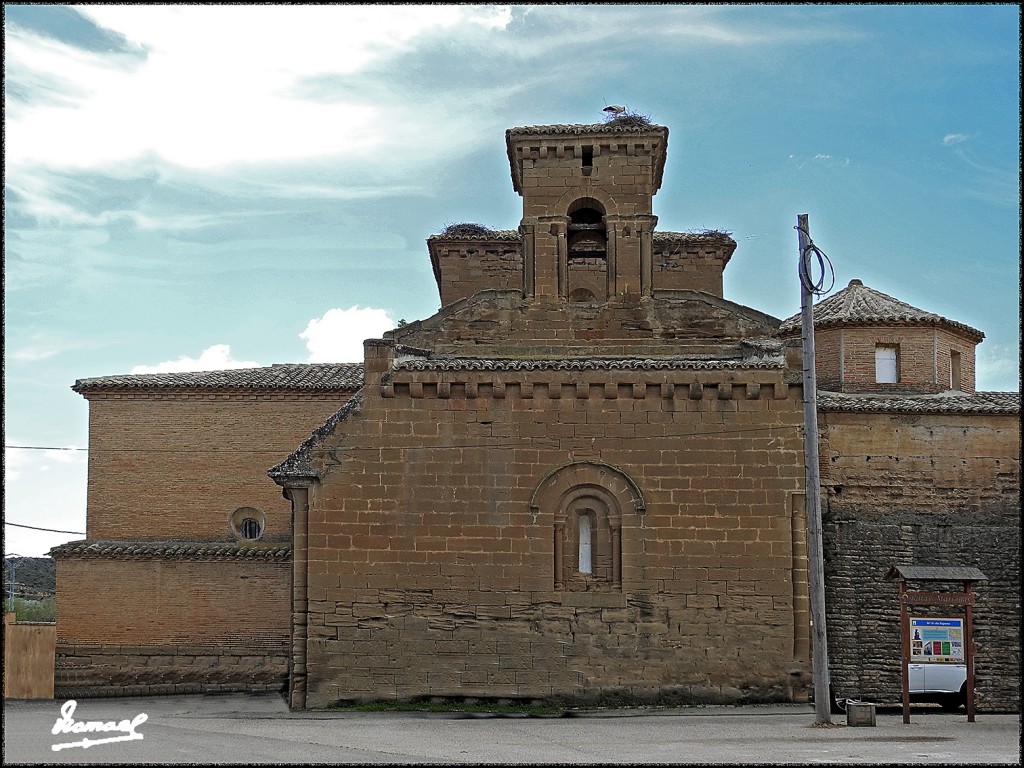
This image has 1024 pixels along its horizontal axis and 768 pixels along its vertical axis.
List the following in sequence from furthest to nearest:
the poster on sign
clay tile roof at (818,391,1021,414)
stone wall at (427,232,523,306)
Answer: stone wall at (427,232,523,306) → clay tile roof at (818,391,1021,414) → the poster on sign

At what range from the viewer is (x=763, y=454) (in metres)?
19.6

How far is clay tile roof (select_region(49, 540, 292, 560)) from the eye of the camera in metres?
25.7

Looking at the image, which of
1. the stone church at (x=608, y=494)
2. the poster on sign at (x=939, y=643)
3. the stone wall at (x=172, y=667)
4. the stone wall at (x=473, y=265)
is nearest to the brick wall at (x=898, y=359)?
the stone church at (x=608, y=494)

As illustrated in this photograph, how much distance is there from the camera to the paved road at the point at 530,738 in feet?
43.2

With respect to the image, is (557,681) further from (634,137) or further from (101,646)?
(101,646)

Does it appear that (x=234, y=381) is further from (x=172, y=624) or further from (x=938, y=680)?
(x=938, y=680)

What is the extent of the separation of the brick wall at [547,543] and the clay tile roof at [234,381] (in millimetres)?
7599

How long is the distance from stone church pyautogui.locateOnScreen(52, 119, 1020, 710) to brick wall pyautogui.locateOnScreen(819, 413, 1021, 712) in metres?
0.04

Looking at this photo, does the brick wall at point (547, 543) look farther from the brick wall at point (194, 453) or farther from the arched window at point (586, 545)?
the brick wall at point (194, 453)

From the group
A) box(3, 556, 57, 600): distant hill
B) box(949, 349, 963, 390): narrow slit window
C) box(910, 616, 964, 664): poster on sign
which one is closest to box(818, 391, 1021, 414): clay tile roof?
box(949, 349, 963, 390): narrow slit window

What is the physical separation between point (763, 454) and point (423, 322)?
6.60 m

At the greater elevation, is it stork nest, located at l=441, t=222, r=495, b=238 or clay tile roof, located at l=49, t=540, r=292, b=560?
stork nest, located at l=441, t=222, r=495, b=238
